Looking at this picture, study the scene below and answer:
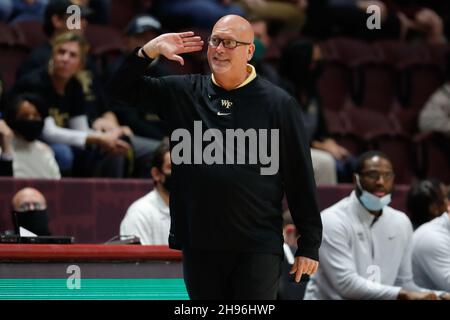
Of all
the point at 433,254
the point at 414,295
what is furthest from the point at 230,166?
the point at 433,254

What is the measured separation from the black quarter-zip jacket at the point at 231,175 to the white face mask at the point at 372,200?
6.27 ft

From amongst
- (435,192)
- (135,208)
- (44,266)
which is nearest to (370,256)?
(435,192)

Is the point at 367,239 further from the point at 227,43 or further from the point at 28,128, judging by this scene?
the point at 227,43

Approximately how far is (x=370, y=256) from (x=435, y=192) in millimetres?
731

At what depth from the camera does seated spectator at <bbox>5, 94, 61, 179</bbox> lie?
5.92 metres

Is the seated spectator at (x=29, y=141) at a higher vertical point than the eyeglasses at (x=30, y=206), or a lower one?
higher

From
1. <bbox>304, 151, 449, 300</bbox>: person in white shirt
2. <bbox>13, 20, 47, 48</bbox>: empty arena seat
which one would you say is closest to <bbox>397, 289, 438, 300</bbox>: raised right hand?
<bbox>304, 151, 449, 300</bbox>: person in white shirt

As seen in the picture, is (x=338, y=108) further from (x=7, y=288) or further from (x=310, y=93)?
(x=7, y=288)

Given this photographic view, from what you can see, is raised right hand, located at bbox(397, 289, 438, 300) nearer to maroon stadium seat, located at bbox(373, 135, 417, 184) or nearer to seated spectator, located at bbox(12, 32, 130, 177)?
seated spectator, located at bbox(12, 32, 130, 177)

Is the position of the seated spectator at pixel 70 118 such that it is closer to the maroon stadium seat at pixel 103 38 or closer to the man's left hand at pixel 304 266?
the maroon stadium seat at pixel 103 38

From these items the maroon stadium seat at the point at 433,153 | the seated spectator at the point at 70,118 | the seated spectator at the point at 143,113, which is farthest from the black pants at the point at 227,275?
the maroon stadium seat at the point at 433,153

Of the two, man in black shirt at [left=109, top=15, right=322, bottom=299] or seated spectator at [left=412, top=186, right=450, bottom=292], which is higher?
man in black shirt at [left=109, top=15, right=322, bottom=299]

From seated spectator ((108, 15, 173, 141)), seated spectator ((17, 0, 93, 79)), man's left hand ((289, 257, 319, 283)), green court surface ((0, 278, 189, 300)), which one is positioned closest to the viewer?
man's left hand ((289, 257, 319, 283))

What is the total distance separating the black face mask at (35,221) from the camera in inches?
214
